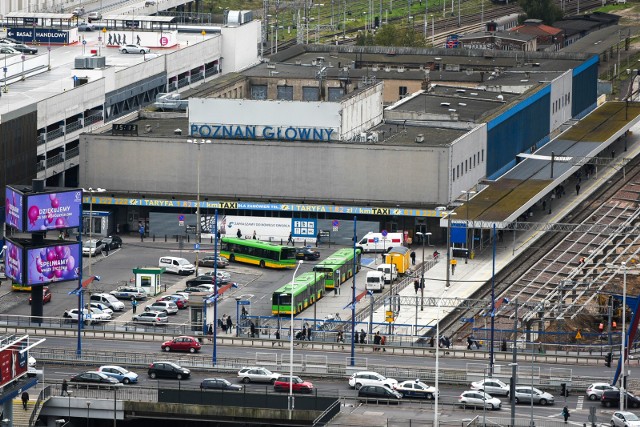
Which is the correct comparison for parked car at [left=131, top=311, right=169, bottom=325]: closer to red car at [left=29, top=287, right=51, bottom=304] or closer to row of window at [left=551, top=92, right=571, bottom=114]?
red car at [left=29, top=287, right=51, bottom=304]

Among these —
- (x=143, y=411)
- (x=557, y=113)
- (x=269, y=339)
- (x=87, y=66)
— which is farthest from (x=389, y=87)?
(x=143, y=411)

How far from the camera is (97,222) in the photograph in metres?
158

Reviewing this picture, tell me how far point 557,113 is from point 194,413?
85.5 m

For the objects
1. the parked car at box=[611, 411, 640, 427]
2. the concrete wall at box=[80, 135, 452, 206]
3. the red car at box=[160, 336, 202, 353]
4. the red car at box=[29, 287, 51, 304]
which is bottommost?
the red car at box=[29, 287, 51, 304]

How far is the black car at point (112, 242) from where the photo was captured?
154 meters

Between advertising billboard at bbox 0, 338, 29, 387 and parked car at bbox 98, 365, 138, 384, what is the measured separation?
7828 millimetres

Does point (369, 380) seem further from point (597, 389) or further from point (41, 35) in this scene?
point (41, 35)

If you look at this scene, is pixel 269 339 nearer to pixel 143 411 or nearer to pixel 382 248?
pixel 143 411

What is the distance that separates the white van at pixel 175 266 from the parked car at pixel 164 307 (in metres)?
10.8

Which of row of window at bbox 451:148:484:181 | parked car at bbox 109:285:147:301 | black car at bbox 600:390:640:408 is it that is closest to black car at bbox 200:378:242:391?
black car at bbox 600:390:640:408

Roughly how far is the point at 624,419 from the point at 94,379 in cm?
2784

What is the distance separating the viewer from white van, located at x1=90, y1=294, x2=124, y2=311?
449 feet

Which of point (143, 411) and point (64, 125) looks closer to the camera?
point (143, 411)

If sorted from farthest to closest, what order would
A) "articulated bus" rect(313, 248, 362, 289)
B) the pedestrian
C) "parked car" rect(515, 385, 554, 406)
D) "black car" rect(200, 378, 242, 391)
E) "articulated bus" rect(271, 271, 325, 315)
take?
"articulated bus" rect(313, 248, 362, 289) → "articulated bus" rect(271, 271, 325, 315) → "black car" rect(200, 378, 242, 391) → "parked car" rect(515, 385, 554, 406) → the pedestrian
